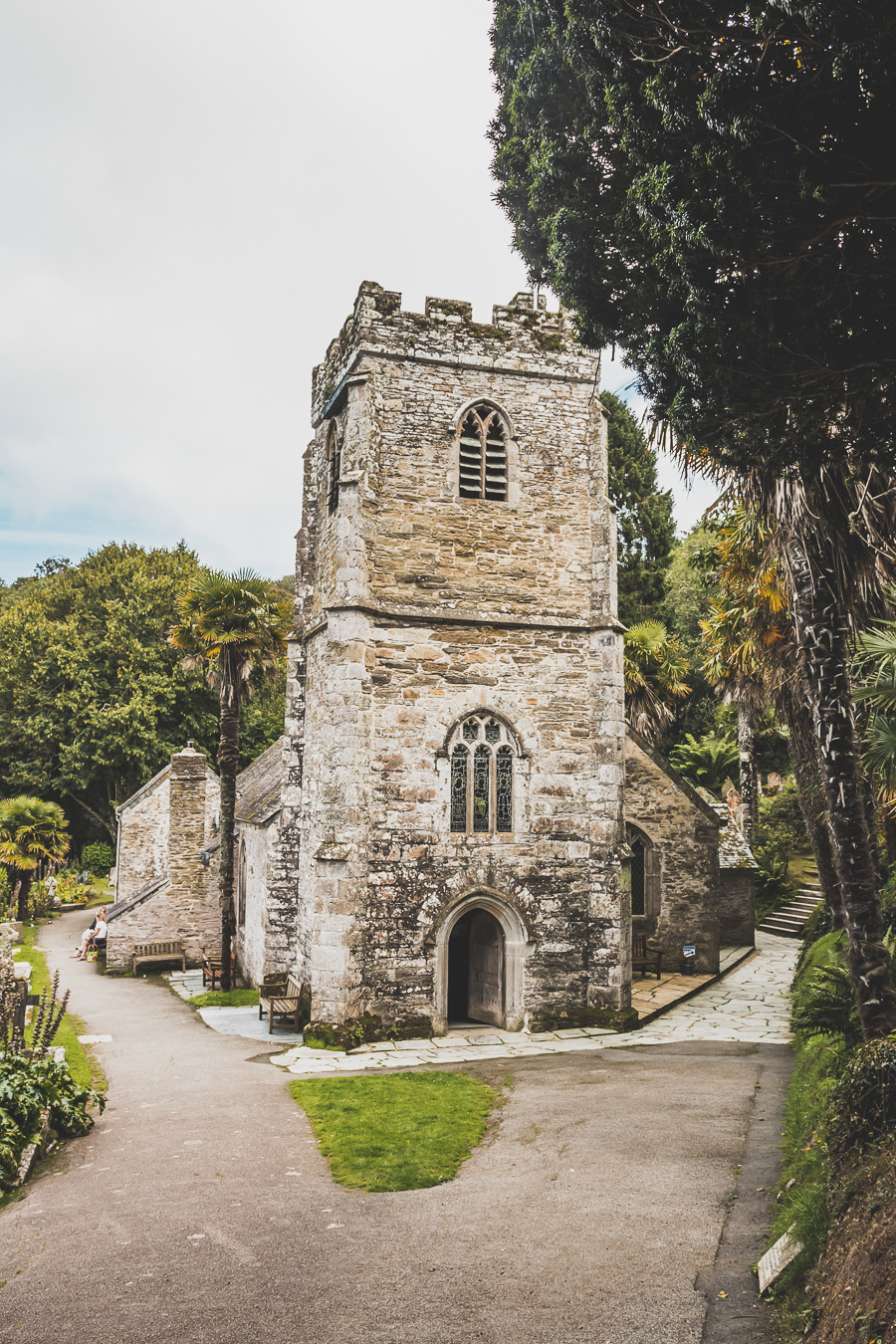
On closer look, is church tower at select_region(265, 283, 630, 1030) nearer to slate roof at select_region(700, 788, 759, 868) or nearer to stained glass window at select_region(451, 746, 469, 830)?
stained glass window at select_region(451, 746, 469, 830)

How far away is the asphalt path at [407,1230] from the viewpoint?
540 centimetres

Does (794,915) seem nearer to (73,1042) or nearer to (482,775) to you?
(482,775)

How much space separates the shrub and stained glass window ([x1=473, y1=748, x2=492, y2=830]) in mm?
8452

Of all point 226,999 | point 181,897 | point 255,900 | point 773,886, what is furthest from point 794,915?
point 181,897

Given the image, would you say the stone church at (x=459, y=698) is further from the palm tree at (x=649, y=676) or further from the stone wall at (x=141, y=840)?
the stone wall at (x=141, y=840)

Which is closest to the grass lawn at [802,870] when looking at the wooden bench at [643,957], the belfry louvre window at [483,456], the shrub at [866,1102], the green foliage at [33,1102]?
the wooden bench at [643,957]

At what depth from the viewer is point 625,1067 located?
1195 centimetres

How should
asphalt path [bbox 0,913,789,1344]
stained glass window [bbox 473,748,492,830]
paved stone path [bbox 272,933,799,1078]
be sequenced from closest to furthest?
asphalt path [bbox 0,913,789,1344] < paved stone path [bbox 272,933,799,1078] < stained glass window [bbox 473,748,492,830]

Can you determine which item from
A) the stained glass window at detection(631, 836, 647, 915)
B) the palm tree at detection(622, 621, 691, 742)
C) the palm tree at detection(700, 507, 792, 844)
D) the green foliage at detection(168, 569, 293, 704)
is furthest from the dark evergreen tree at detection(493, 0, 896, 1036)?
the palm tree at detection(622, 621, 691, 742)

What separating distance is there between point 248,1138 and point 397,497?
9815 millimetres

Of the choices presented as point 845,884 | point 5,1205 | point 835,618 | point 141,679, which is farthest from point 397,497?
point 141,679

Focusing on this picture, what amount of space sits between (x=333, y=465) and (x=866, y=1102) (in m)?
13.6

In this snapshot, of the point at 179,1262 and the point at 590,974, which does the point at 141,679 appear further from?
the point at 179,1262

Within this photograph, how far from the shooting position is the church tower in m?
13.6
